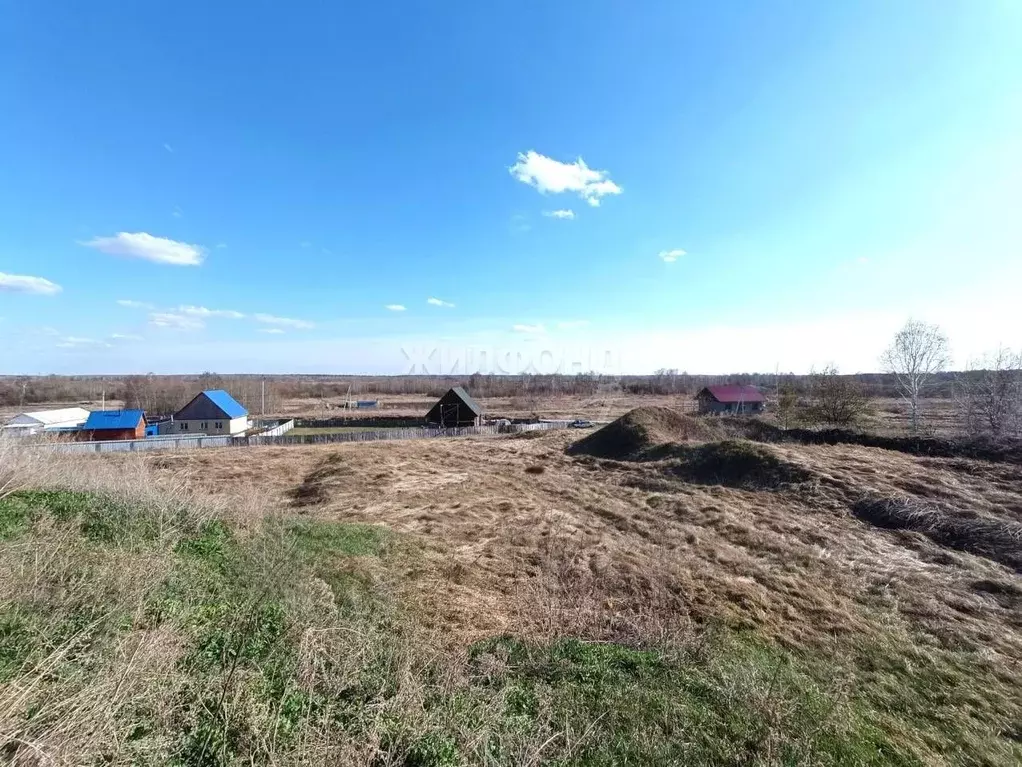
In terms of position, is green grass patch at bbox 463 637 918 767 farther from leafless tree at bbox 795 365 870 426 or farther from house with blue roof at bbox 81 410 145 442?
house with blue roof at bbox 81 410 145 442

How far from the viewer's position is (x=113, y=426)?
116ft

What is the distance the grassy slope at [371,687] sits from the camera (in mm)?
3285

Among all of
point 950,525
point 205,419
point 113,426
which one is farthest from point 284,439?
point 950,525

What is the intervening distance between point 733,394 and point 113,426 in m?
56.3

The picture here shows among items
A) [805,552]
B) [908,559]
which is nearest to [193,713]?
[805,552]

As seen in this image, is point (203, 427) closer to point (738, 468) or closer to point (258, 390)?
point (258, 390)

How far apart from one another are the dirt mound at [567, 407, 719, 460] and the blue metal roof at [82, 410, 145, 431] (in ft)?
117

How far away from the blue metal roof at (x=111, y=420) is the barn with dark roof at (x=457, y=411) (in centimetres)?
2458

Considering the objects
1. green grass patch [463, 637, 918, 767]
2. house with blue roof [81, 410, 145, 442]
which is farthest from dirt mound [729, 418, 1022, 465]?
house with blue roof [81, 410, 145, 442]

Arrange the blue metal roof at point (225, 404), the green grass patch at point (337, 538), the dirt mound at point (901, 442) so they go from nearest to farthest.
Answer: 1. the green grass patch at point (337, 538)
2. the dirt mound at point (901, 442)
3. the blue metal roof at point (225, 404)

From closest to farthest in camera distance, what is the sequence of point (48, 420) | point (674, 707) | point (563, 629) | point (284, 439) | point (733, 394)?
1. point (674, 707)
2. point (563, 629)
3. point (284, 439)
4. point (48, 420)
5. point (733, 394)

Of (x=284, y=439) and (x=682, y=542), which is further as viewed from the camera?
(x=284, y=439)

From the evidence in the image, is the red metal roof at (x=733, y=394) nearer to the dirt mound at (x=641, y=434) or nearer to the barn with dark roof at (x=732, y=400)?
the barn with dark roof at (x=732, y=400)

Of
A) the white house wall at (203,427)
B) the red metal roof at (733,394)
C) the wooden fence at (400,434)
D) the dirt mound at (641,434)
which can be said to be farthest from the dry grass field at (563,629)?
the red metal roof at (733,394)
